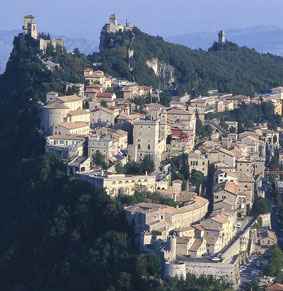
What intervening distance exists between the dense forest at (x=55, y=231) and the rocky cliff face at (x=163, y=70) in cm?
2799

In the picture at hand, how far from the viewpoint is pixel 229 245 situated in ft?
158

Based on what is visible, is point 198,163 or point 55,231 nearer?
point 55,231

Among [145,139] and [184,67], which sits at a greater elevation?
[184,67]

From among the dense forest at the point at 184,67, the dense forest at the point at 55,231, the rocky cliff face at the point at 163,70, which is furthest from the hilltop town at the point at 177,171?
the rocky cliff face at the point at 163,70

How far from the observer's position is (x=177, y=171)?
57.0 meters

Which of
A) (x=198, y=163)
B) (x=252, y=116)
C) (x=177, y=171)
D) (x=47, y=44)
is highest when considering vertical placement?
(x=47, y=44)

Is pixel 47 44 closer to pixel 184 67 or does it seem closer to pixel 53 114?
pixel 184 67

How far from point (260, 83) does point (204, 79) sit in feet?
28.1

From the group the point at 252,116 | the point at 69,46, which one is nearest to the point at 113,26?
the point at 252,116

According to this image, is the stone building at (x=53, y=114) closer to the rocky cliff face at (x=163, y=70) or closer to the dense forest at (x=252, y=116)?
the dense forest at (x=252, y=116)

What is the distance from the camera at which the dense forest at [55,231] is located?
43.7 m

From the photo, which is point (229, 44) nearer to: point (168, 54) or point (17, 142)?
point (168, 54)

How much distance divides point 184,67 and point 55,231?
51.8m

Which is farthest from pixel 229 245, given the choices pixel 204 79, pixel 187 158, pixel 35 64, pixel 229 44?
pixel 229 44
